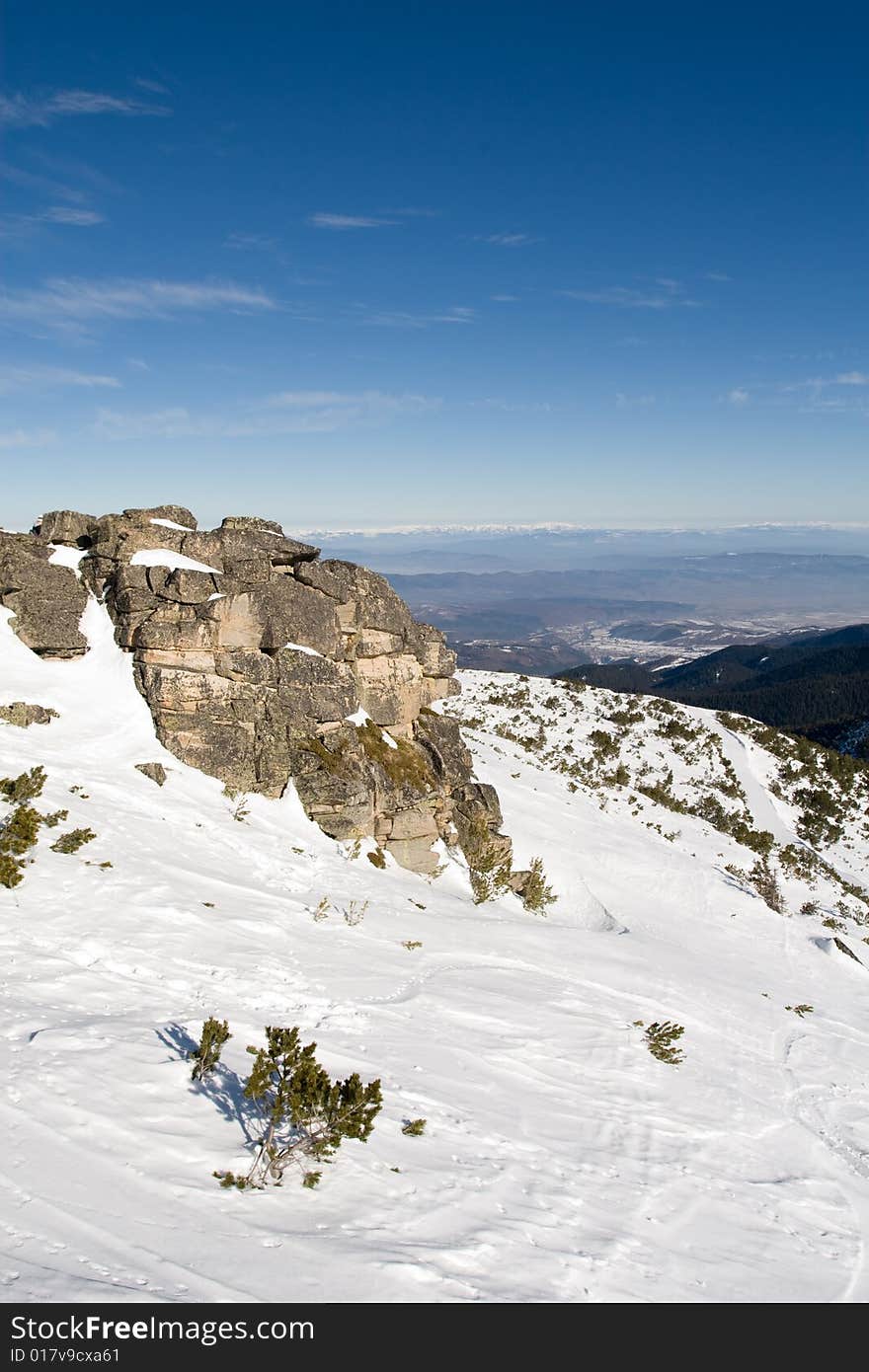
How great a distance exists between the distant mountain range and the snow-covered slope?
60.9 metres

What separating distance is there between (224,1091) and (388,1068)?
242 centimetres

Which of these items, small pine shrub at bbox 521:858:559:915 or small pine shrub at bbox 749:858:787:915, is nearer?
small pine shrub at bbox 521:858:559:915

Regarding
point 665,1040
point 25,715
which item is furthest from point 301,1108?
point 25,715

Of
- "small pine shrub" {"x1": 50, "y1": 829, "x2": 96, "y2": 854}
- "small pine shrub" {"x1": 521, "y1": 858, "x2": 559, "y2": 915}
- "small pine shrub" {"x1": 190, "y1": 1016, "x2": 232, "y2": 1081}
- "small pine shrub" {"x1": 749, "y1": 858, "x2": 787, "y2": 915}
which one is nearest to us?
"small pine shrub" {"x1": 190, "y1": 1016, "x2": 232, "y2": 1081}

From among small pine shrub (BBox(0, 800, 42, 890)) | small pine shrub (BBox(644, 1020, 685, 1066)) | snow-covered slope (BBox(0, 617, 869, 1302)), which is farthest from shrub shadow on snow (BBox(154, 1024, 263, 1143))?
small pine shrub (BBox(644, 1020, 685, 1066))

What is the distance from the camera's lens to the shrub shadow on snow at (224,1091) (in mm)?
6691

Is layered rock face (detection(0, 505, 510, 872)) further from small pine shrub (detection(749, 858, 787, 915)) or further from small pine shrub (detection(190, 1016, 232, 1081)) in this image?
small pine shrub (detection(749, 858, 787, 915))

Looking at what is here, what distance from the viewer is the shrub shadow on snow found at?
22.0ft

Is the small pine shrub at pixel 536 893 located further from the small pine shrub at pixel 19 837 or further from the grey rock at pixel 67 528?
the grey rock at pixel 67 528

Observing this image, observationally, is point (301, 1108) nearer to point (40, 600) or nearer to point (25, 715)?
point (25, 715)

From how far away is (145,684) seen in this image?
18.2 metres

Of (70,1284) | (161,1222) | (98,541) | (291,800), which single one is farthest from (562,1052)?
(98,541)
